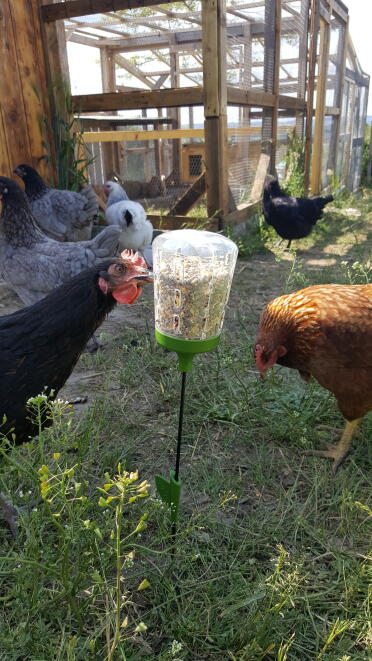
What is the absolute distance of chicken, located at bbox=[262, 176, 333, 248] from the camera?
4855 millimetres

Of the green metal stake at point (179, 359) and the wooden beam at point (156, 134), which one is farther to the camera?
the wooden beam at point (156, 134)

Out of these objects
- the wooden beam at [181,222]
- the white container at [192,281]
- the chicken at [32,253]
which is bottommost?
the wooden beam at [181,222]

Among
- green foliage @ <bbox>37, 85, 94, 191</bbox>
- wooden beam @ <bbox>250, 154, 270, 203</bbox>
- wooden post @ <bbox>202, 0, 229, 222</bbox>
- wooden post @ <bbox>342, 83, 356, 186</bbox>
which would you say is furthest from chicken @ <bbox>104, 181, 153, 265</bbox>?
wooden post @ <bbox>342, 83, 356, 186</bbox>

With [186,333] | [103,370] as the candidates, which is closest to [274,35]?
[103,370]

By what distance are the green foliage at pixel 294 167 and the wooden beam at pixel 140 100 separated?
283 cm

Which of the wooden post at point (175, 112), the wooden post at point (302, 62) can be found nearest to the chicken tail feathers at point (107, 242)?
the wooden post at point (175, 112)

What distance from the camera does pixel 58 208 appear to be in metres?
3.82

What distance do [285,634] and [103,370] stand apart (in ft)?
5.79

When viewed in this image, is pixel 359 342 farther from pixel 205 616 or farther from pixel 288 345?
pixel 205 616

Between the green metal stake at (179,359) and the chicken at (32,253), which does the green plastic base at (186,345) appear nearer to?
the green metal stake at (179,359)

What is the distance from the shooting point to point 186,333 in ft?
4.03

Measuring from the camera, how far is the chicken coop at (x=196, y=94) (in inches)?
161

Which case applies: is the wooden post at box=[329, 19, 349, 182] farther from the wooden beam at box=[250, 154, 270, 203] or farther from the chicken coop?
the wooden beam at box=[250, 154, 270, 203]

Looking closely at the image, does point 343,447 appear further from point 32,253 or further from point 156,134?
point 156,134
